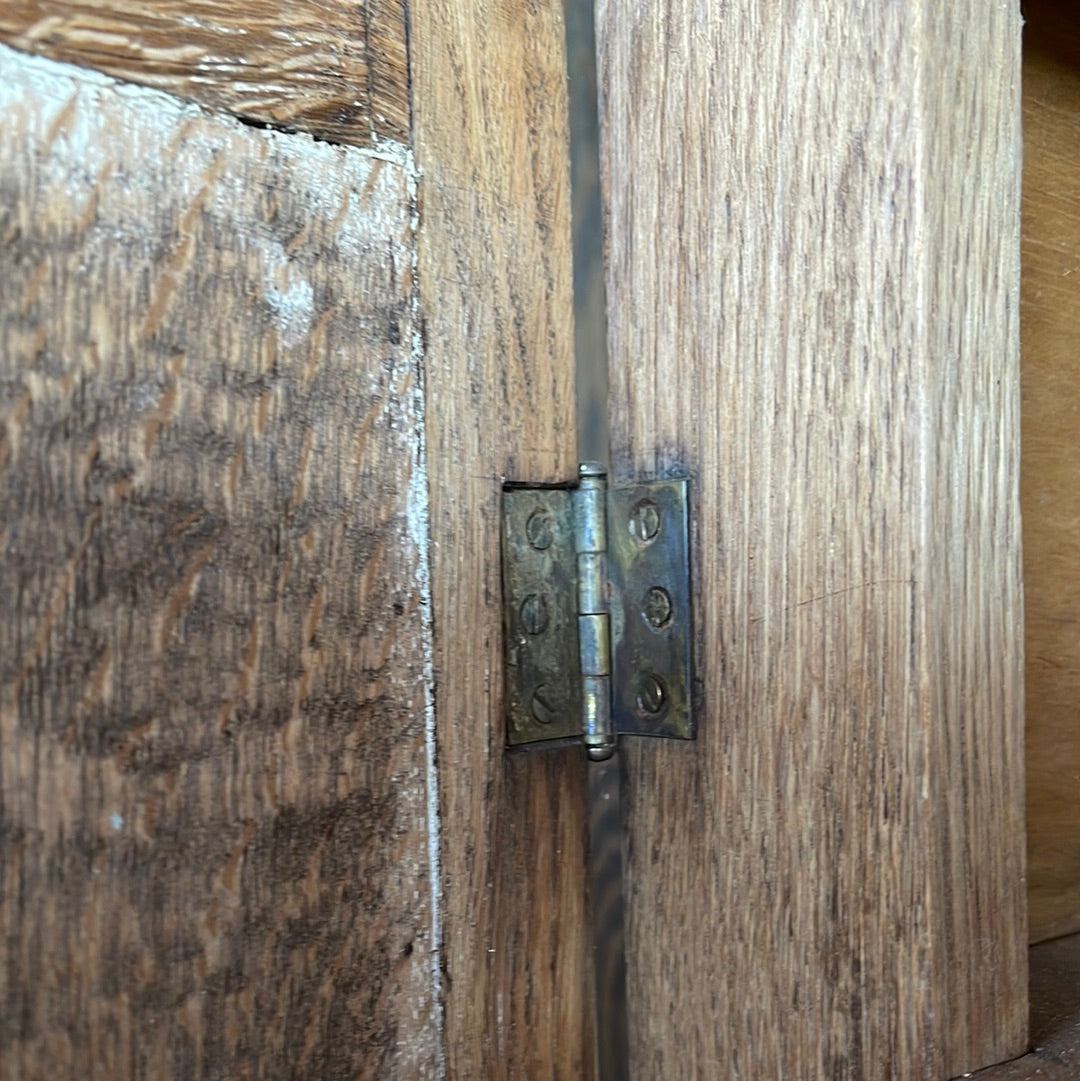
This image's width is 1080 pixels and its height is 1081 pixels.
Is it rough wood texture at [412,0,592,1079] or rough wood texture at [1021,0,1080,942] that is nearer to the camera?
rough wood texture at [412,0,592,1079]

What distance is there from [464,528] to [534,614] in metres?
0.06

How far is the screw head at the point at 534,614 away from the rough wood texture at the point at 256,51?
0.79 feet

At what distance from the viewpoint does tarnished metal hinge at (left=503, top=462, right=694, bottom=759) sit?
61 centimetres

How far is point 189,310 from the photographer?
51 centimetres

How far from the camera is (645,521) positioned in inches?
24.7

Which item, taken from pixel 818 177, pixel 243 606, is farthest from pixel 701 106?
pixel 243 606

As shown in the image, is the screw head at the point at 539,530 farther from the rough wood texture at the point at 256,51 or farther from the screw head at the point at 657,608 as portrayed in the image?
the rough wood texture at the point at 256,51

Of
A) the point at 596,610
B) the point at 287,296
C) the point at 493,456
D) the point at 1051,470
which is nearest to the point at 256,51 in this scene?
the point at 287,296

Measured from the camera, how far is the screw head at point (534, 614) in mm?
618

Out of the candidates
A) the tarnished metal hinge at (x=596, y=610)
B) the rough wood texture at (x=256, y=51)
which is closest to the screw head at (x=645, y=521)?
the tarnished metal hinge at (x=596, y=610)

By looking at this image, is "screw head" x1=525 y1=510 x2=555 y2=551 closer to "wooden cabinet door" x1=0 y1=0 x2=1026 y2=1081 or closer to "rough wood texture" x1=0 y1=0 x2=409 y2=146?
"wooden cabinet door" x1=0 y1=0 x2=1026 y2=1081

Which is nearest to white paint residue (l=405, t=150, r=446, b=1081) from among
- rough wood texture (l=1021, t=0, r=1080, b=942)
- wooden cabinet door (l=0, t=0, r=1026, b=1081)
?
wooden cabinet door (l=0, t=0, r=1026, b=1081)

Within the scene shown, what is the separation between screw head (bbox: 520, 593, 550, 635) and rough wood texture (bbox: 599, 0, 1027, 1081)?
0.08 m

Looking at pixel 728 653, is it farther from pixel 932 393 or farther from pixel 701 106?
pixel 701 106
